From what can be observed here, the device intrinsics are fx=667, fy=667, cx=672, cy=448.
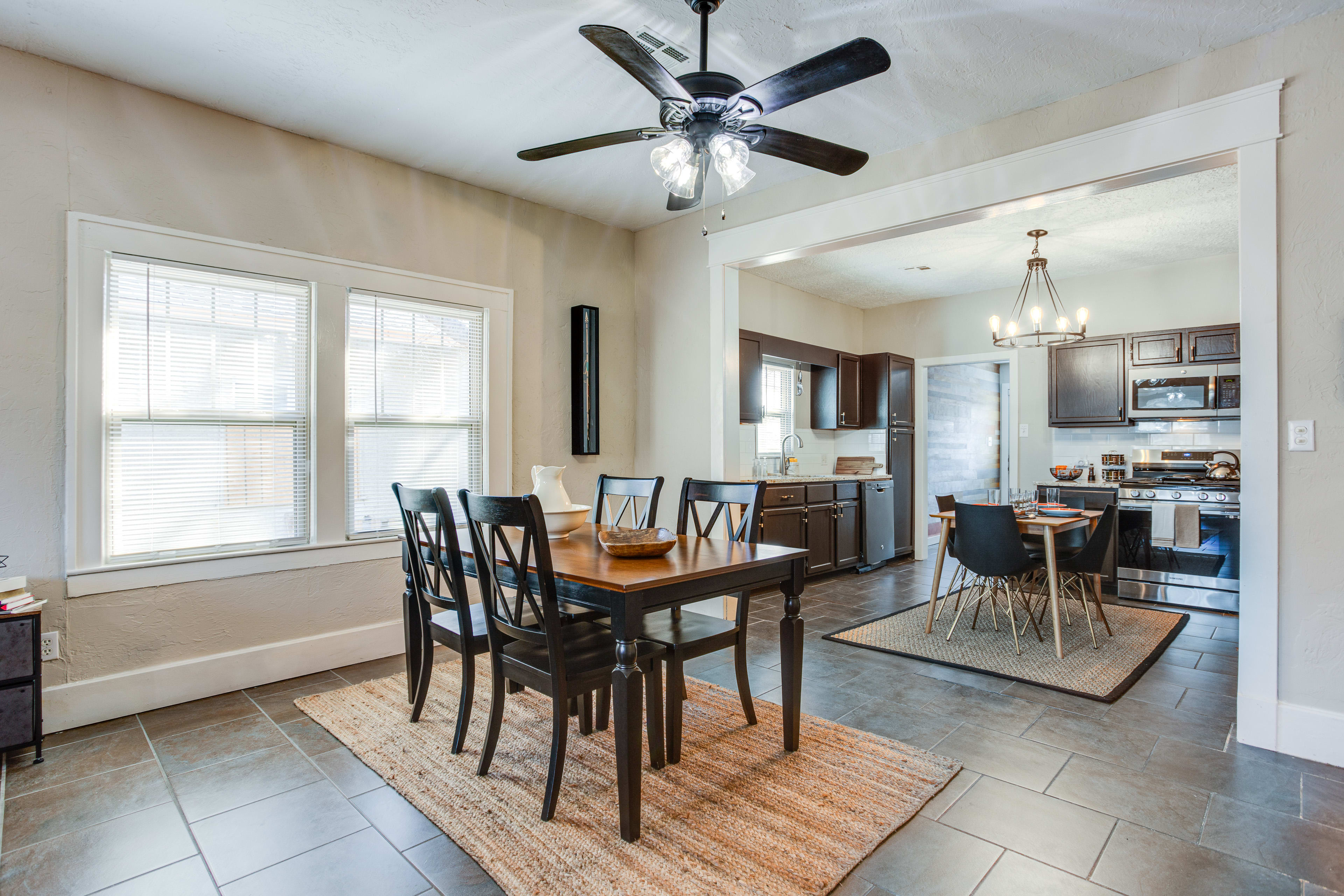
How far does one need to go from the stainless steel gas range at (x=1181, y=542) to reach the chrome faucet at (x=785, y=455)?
8.75 ft

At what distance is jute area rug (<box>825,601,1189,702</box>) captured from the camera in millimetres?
3234

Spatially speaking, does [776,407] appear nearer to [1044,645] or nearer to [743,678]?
[1044,645]

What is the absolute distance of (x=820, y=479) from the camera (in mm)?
5730

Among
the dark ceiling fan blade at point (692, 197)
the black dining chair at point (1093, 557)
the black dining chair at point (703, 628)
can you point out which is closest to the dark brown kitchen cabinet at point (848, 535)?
the black dining chair at point (1093, 557)

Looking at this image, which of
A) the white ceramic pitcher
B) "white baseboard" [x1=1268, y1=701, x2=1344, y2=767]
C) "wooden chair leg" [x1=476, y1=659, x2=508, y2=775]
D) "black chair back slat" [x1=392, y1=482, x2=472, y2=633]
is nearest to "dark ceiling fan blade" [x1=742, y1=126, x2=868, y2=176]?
the white ceramic pitcher

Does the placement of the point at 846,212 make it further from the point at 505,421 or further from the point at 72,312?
the point at 72,312

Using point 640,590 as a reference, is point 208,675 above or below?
below

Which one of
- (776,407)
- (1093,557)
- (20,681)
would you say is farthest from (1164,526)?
(20,681)

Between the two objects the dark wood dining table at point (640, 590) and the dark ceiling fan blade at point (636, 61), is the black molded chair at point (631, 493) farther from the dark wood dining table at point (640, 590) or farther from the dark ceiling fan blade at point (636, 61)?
the dark ceiling fan blade at point (636, 61)

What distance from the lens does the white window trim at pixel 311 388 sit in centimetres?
277

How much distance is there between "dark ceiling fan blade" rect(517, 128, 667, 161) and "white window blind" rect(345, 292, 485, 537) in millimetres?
1903

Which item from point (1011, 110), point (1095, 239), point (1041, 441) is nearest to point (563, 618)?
point (1011, 110)

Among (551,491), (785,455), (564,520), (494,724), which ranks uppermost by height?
(785,455)

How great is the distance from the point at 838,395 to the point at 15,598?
19.3ft
